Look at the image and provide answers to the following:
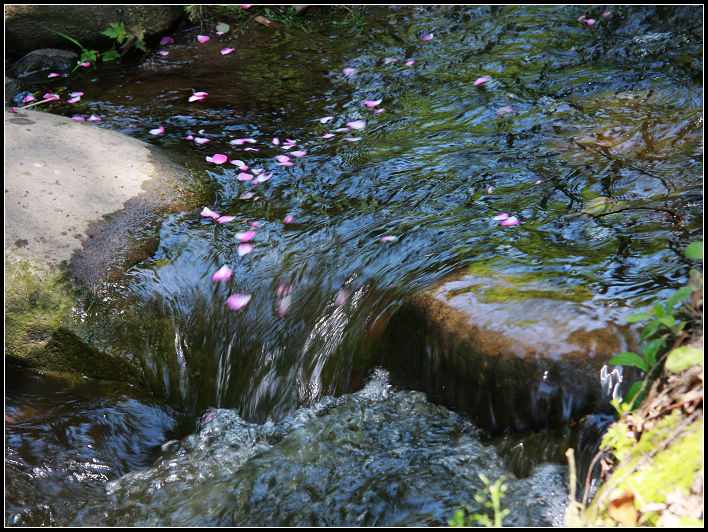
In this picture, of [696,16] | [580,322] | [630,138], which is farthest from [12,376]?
[696,16]

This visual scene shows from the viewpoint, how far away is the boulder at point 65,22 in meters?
5.77

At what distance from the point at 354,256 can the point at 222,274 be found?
0.71 metres

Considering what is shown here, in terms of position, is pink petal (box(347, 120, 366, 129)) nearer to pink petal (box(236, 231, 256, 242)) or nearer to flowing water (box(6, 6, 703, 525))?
flowing water (box(6, 6, 703, 525))

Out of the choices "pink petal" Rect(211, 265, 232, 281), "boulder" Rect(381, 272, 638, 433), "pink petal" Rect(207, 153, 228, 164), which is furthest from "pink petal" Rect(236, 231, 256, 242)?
"boulder" Rect(381, 272, 638, 433)

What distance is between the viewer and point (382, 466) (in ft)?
7.25

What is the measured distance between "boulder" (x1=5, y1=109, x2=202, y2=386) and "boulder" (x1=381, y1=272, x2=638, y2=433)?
57.4 inches

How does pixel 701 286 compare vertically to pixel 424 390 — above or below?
above

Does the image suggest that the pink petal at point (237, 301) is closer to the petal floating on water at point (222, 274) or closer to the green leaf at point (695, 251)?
the petal floating on water at point (222, 274)

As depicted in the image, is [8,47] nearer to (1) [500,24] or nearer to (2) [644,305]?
(1) [500,24]

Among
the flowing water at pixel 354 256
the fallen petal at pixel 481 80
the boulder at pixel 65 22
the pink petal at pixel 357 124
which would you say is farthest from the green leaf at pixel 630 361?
the boulder at pixel 65 22

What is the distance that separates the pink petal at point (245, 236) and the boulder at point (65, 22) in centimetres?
361

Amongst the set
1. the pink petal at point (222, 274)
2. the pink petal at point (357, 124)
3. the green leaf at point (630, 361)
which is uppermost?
the green leaf at point (630, 361)

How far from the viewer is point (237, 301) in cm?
311

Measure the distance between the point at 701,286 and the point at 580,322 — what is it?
0.52 m
